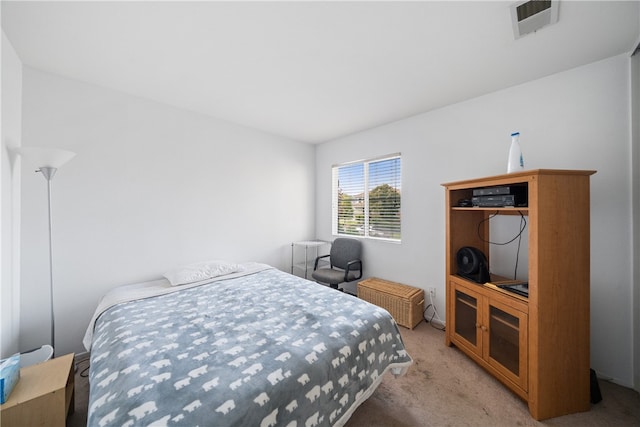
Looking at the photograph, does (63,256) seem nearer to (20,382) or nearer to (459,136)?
(20,382)

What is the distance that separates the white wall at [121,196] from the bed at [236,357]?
18.9 inches

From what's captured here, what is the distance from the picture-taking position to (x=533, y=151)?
218 cm

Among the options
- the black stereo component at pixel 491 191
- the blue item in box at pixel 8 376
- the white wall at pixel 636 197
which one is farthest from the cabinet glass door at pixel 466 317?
the blue item in box at pixel 8 376

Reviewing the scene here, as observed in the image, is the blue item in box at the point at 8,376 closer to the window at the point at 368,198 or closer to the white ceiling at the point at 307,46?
the white ceiling at the point at 307,46

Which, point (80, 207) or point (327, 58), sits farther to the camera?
point (80, 207)

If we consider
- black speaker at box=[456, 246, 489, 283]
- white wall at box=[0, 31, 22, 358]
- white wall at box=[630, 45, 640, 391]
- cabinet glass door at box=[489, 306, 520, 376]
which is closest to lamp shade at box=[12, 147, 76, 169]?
white wall at box=[0, 31, 22, 358]

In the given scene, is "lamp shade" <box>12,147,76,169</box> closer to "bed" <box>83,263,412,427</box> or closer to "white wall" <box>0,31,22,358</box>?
"white wall" <box>0,31,22,358</box>

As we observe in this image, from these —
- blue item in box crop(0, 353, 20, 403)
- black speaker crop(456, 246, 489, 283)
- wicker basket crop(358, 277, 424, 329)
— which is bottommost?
wicker basket crop(358, 277, 424, 329)

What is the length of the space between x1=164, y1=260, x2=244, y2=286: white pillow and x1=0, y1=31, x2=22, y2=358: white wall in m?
1.02

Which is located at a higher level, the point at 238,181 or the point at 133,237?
the point at 238,181

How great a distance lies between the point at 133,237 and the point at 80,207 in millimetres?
504

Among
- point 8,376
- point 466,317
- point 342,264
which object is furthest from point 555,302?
point 8,376

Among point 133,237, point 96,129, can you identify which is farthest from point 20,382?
point 96,129

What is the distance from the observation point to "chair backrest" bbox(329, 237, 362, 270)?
11.5ft
